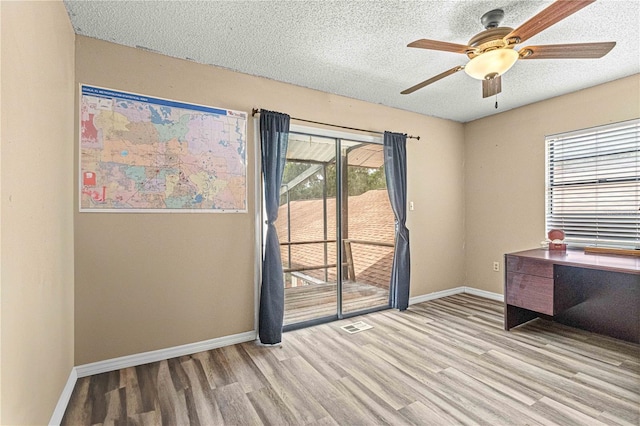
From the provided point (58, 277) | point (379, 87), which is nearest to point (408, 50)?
point (379, 87)

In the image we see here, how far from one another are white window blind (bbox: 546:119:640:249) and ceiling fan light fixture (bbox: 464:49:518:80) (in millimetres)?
2087

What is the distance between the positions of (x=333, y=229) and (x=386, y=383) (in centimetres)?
170

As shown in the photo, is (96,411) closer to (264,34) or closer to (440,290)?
(264,34)

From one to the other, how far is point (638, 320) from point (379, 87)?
10.5 ft

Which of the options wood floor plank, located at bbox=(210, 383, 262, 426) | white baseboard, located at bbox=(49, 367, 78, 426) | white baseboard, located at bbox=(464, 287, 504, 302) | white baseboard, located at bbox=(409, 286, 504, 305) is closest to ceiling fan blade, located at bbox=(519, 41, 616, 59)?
wood floor plank, located at bbox=(210, 383, 262, 426)

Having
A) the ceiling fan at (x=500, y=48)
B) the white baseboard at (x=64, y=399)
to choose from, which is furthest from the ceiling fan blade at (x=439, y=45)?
the white baseboard at (x=64, y=399)

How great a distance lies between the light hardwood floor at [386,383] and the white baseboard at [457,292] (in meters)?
0.99

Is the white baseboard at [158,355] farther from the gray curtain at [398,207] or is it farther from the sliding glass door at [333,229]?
the gray curtain at [398,207]

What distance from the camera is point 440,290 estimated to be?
4.25m

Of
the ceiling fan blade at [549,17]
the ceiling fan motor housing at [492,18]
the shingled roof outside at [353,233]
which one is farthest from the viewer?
the shingled roof outside at [353,233]

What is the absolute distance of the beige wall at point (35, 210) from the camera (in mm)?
1151

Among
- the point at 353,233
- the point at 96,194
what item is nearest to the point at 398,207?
the point at 353,233

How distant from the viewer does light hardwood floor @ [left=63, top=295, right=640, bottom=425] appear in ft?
5.91

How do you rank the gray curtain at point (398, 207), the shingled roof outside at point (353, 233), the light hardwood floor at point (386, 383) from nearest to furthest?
1. the light hardwood floor at point (386, 383)
2. the shingled roof outside at point (353, 233)
3. the gray curtain at point (398, 207)
